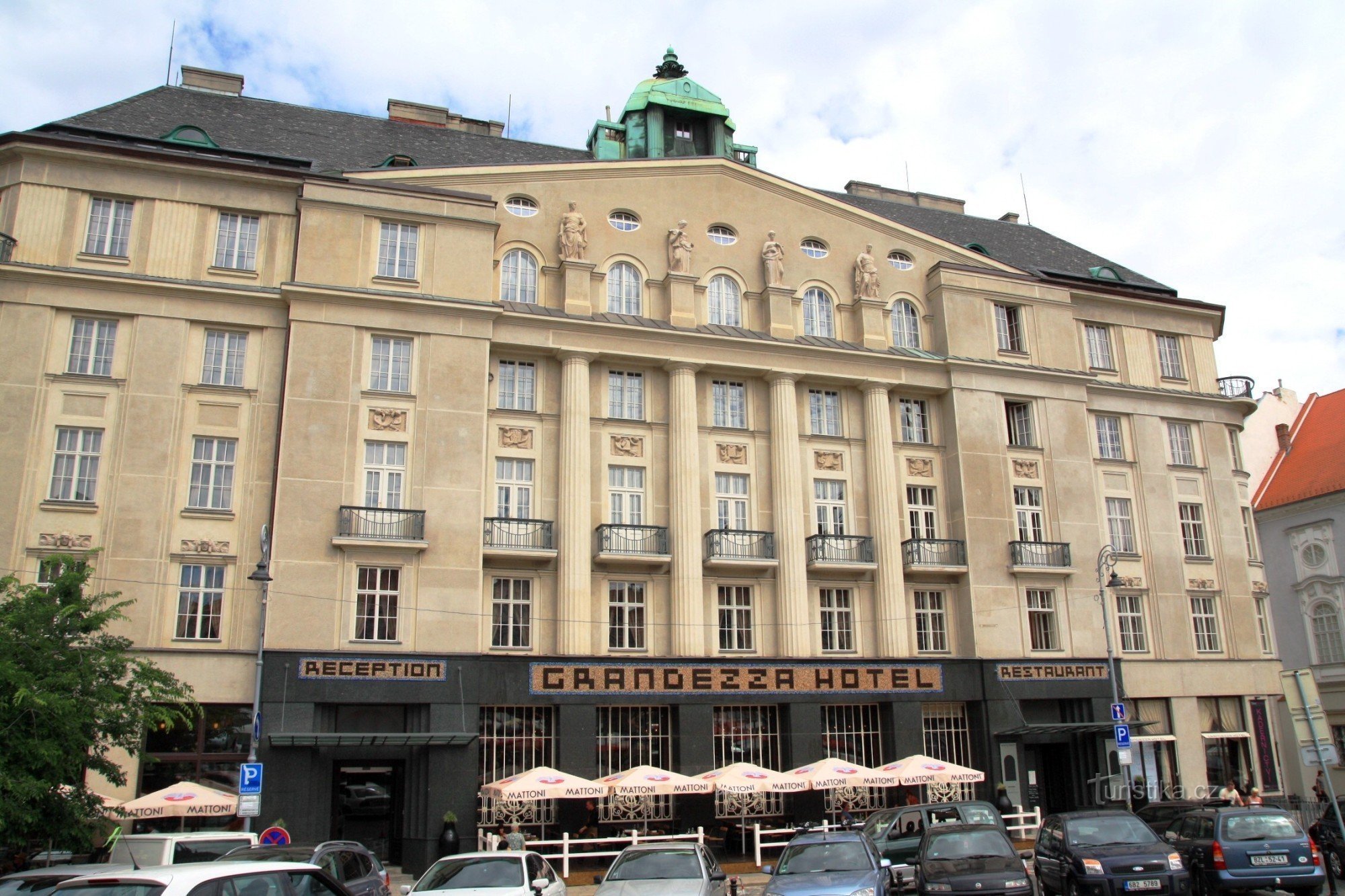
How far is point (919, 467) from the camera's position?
38406 mm

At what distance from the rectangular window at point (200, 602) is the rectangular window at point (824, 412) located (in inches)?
755

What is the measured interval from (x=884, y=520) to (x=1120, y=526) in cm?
968

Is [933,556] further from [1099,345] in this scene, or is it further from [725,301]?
[1099,345]

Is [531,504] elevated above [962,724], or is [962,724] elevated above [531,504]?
[531,504]

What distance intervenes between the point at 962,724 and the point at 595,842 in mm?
14689

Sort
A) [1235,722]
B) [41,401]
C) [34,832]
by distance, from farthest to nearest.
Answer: [1235,722] → [41,401] → [34,832]

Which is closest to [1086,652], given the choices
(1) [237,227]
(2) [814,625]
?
(2) [814,625]

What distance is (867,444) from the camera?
3772 centimetres

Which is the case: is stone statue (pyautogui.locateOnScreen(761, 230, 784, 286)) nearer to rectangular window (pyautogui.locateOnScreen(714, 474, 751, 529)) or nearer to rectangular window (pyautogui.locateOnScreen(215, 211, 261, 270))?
rectangular window (pyautogui.locateOnScreen(714, 474, 751, 529))

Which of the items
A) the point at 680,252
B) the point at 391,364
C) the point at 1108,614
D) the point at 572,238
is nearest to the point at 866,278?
the point at 680,252

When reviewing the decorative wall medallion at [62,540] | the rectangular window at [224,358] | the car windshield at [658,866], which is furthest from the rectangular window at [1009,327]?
the decorative wall medallion at [62,540]

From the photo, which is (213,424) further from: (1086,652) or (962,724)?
(1086,652)

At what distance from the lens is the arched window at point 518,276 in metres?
35.6

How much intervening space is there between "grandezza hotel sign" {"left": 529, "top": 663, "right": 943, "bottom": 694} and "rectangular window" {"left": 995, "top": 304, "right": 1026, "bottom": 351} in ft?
40.8
